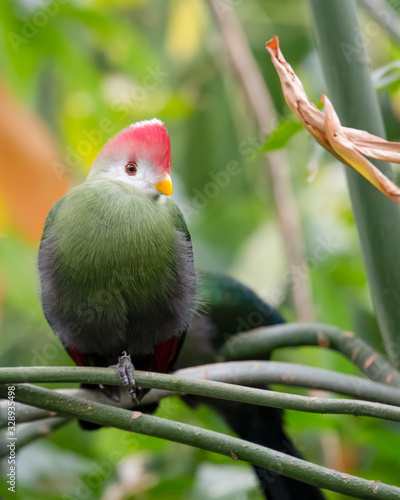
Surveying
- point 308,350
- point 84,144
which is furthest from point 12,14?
point 308,350

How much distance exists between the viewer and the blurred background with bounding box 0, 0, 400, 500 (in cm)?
181

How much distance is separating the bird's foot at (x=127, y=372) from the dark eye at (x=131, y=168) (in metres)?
0.33

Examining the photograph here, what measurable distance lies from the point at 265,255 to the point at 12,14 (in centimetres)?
113

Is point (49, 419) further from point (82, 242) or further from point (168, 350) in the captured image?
point (82, 242)

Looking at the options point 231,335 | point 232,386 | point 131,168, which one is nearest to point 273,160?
point 231,335

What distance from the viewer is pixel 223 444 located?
898 millimetres

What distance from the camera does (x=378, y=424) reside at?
1.92m

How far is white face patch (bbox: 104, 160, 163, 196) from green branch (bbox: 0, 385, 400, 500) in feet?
1.24

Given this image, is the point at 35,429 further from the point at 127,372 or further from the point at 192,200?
the point at 192,200

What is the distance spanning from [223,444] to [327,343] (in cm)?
56

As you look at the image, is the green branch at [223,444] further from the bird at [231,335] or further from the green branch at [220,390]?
the bird at [231,335]

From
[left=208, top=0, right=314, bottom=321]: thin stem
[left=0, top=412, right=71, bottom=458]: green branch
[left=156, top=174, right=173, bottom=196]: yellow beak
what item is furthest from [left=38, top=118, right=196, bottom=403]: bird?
[left=208, top=0, right=314, bottom=321]: thin stem

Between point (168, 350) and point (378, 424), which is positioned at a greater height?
point (168, 350)

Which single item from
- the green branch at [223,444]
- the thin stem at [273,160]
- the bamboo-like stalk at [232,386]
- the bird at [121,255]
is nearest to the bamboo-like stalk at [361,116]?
the bamboo-like stalk at [232,386]
